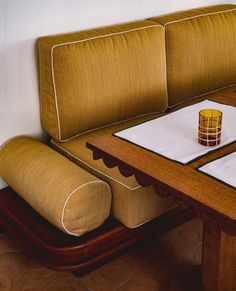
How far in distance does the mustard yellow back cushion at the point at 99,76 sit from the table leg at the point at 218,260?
0.66 m

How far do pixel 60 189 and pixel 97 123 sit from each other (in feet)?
1.36

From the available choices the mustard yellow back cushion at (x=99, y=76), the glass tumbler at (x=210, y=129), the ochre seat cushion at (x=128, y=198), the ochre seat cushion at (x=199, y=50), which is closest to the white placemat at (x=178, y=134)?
the glass tumbler at (x=210, y=129)

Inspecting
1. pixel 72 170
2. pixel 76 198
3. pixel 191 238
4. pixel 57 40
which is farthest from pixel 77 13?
pixel 191 238

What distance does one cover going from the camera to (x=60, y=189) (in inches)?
59.0

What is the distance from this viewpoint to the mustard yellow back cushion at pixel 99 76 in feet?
5.55

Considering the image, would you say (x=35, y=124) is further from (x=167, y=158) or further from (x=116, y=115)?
(x=167, y=158)

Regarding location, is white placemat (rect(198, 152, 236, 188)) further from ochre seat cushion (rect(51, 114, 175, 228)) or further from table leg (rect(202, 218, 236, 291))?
ochre seat cushion (rect(51, 114, 175, 228))

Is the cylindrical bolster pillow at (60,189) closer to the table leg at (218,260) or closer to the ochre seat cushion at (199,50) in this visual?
the table leg at (218,260)

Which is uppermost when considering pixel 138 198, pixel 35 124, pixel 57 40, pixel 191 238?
pixel 57 40

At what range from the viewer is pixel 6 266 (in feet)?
5.69

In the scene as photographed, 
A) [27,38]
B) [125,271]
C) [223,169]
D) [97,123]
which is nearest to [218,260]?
[223,169]

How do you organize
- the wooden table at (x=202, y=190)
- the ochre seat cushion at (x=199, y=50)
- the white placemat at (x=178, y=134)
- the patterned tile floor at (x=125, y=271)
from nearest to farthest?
the wooden table at (x=202, y=190) < the white placemat at (x=178, y=134) < the patterned tile floor at (x=125, y=271) < the ochre seat cushion at (x=199, y=50)

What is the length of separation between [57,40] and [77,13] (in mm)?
188

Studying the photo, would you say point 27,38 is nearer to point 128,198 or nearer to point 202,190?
point 128,198
